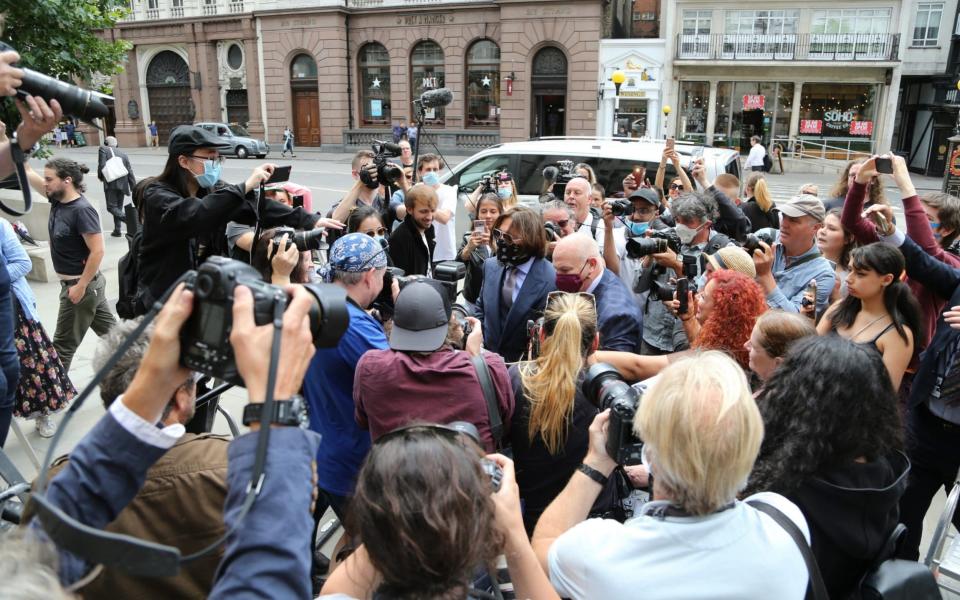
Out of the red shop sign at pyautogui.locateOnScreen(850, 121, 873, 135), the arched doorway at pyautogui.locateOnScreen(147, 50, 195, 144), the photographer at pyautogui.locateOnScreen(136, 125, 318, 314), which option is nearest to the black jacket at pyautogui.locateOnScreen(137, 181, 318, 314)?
the photographer at pyautogui.locateOnScreen(136, 125, 318, 314)

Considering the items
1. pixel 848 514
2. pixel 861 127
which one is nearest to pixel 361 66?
pixel 861 127

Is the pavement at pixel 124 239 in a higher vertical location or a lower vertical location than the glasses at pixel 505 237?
lower

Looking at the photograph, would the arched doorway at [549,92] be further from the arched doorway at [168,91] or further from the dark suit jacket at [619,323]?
the dark suit jacket at [619,323]

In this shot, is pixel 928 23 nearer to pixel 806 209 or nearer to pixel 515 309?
pixel 806 209

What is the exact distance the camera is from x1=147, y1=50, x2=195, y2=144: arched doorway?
3033 cm

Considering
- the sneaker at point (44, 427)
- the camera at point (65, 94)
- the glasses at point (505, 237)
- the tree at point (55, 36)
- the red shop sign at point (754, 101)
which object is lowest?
the sneaker at point (44, 427)

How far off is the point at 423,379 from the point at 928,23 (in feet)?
96.0

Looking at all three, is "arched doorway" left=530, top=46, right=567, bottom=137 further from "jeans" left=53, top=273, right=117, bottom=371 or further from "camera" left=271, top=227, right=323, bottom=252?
"camera" left=271, top=227, right=323, bottom=252

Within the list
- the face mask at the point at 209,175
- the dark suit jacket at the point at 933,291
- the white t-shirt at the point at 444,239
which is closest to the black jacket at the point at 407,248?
the white t-shirt at the point at 444,239

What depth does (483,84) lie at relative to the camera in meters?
26.7

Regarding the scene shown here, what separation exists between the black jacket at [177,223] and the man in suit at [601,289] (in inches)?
65.4

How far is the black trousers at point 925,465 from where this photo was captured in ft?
9.44

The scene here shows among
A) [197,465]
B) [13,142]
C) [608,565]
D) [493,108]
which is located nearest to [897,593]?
[608,565]

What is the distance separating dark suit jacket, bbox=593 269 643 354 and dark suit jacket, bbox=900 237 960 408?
1.27 metres
